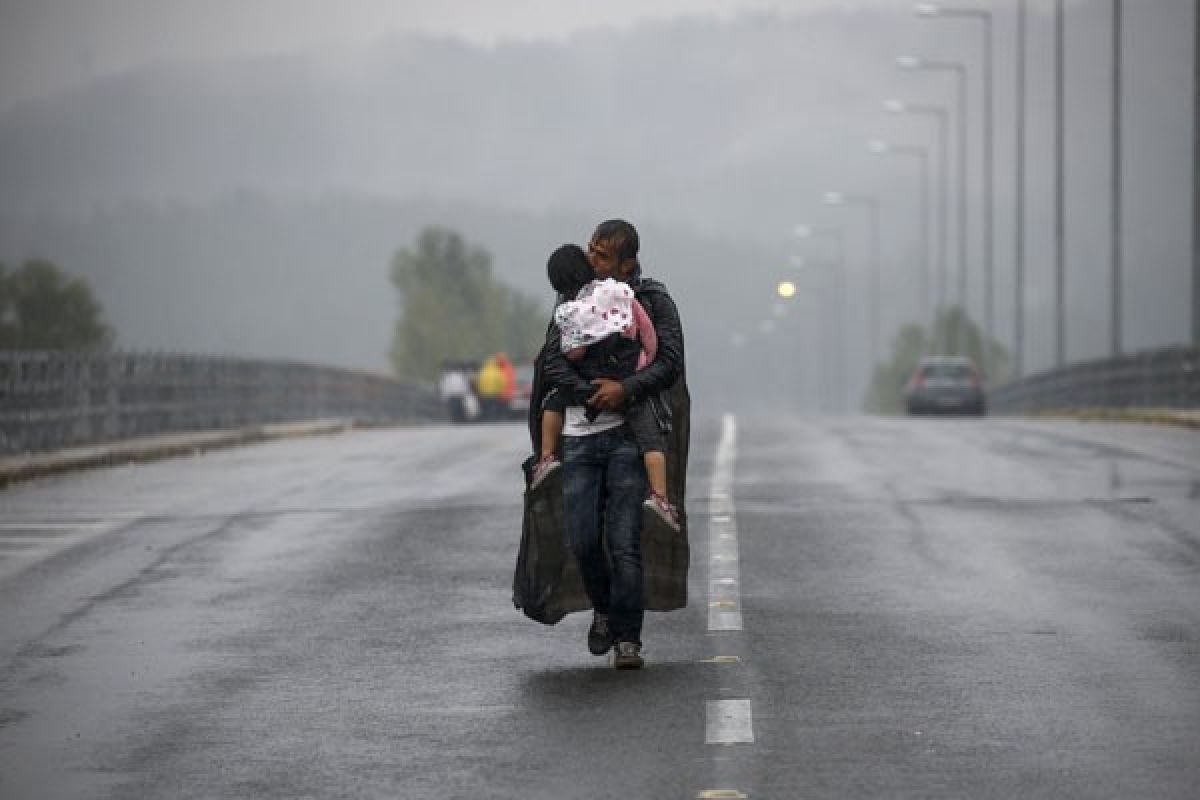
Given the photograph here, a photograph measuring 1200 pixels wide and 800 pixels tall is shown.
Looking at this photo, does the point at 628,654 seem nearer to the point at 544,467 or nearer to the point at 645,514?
the point at 645,514

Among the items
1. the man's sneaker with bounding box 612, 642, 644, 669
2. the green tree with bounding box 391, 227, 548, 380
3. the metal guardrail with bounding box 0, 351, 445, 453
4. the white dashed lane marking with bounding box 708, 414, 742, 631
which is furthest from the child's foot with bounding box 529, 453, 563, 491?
the green tree with bounding box 391, 227, 548, 380

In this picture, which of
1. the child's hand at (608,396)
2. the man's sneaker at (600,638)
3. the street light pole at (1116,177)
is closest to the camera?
the child's hand at (608,396)

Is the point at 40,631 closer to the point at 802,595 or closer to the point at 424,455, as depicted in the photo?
the point at 802,595

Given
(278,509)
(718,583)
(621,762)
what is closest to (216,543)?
(278,509)

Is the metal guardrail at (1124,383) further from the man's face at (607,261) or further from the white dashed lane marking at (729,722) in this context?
the white dashed lane marking at (729,722)

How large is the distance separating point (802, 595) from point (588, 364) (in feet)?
10.4

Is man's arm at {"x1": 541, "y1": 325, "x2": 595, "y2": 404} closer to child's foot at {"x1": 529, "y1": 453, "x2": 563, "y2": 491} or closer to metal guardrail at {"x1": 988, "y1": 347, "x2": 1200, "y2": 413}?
child's foot at {"x1": 529, "y1": 453, "x2": 563, "y2": 491}

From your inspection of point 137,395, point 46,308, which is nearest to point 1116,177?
point 137,395

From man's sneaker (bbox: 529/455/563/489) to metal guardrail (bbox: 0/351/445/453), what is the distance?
16625 mm

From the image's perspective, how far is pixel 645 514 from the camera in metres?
10.1

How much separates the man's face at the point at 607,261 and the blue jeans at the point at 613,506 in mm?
609

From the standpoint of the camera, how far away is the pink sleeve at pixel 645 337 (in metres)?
9.95

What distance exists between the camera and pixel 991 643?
35.6 ft

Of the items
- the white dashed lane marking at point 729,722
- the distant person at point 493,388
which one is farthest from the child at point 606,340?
the distant person at point 493,388
